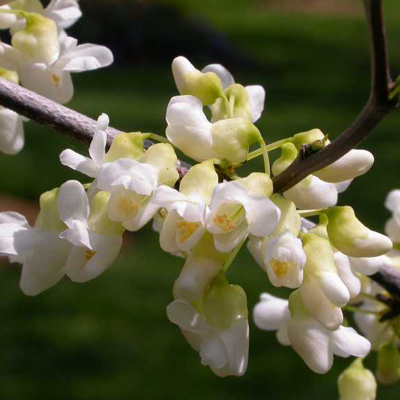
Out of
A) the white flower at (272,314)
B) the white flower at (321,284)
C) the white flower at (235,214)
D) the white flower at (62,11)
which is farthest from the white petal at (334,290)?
the white flower at (62,11)

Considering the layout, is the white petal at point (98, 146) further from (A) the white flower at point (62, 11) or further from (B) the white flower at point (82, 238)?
(A) the white flower at point (62, 11)

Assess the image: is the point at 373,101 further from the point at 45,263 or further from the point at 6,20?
the point at 6,20

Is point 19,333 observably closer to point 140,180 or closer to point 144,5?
point 140,180

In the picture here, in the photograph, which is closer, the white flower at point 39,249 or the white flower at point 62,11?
the white flower at point 39,249

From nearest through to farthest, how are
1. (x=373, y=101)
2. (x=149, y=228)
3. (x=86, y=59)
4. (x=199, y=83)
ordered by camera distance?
(x=373, y=101), (x=199, y=83), (x=86, y=59), (x=149, y=228)

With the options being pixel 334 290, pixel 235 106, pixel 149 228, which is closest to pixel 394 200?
pixel 235 106

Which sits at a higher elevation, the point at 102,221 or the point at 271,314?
the point at 102,221
